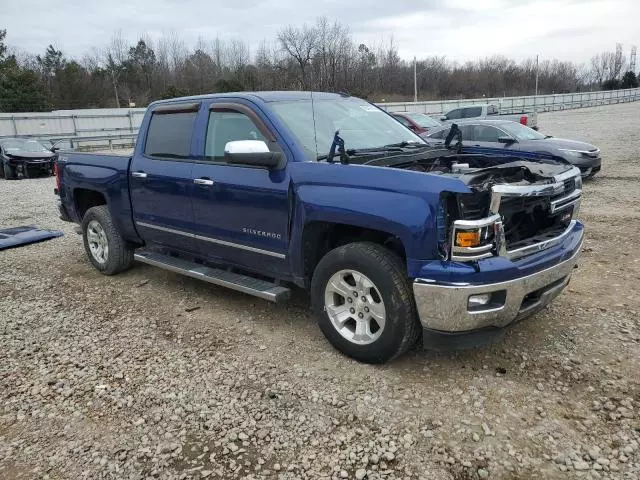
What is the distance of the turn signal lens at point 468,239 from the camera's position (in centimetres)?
321

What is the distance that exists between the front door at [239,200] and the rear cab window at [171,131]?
273 millimetres

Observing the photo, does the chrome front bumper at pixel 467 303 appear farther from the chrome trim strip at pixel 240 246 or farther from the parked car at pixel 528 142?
the parked car at pixel 528 142

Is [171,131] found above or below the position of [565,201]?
above

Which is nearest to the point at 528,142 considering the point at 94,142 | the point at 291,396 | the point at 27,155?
the point at 291,396

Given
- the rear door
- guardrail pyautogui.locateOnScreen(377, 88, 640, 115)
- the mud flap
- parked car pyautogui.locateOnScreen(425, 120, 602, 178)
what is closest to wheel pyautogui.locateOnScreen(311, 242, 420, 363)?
the rear door

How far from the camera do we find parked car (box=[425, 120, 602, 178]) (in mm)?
11734

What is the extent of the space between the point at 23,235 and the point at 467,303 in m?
7.42

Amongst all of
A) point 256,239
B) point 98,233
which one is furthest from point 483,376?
point 98,233

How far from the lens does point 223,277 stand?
4.66 meters

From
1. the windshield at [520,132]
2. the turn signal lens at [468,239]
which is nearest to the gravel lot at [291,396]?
the turn signal lens at [468,239]

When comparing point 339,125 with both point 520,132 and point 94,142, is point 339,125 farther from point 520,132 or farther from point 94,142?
point 94,142

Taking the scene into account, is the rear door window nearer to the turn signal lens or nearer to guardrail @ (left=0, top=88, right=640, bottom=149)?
the turn signal lens

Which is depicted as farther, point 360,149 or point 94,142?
point 94,142

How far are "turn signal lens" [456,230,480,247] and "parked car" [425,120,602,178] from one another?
7962 millimetres
